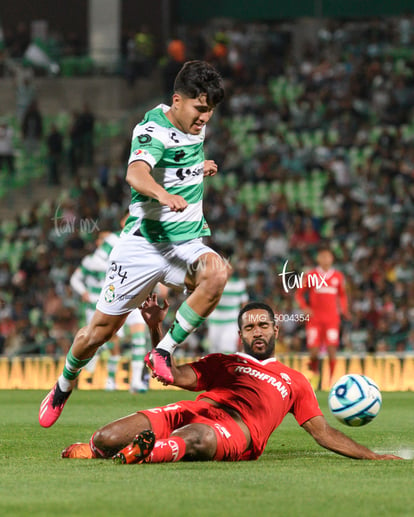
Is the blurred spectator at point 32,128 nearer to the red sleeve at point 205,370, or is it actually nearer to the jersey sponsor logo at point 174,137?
the jersey sponsor logo at point 174,137

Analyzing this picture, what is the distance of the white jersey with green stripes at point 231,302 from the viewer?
53.9ft

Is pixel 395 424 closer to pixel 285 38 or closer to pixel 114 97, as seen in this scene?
pixel 114 97

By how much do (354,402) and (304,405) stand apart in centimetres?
32

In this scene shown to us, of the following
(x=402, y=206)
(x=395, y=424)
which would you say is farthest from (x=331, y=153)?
(x=395, y=424)

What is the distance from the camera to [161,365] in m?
6.62

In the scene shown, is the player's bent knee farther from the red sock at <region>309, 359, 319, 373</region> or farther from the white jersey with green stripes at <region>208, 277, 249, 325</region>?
the white jersey with green stripes at <region>208, 277, 249, 325</region>

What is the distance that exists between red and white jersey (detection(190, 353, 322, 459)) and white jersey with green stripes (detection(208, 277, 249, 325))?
9205mm

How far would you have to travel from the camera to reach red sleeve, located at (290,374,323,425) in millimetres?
7000

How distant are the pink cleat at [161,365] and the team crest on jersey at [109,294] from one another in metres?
0.73

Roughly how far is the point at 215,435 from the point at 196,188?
161 centimetres

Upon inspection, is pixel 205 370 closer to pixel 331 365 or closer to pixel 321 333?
pixel 331 365

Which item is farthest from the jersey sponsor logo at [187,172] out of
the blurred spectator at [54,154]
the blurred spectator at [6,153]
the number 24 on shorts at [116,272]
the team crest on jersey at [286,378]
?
the blurred spectator at [6,153]

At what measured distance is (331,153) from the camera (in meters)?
22.4

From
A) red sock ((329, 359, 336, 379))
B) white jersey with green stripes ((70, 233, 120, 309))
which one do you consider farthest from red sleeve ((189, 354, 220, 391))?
red sock ((329, 359, 336, 379))
